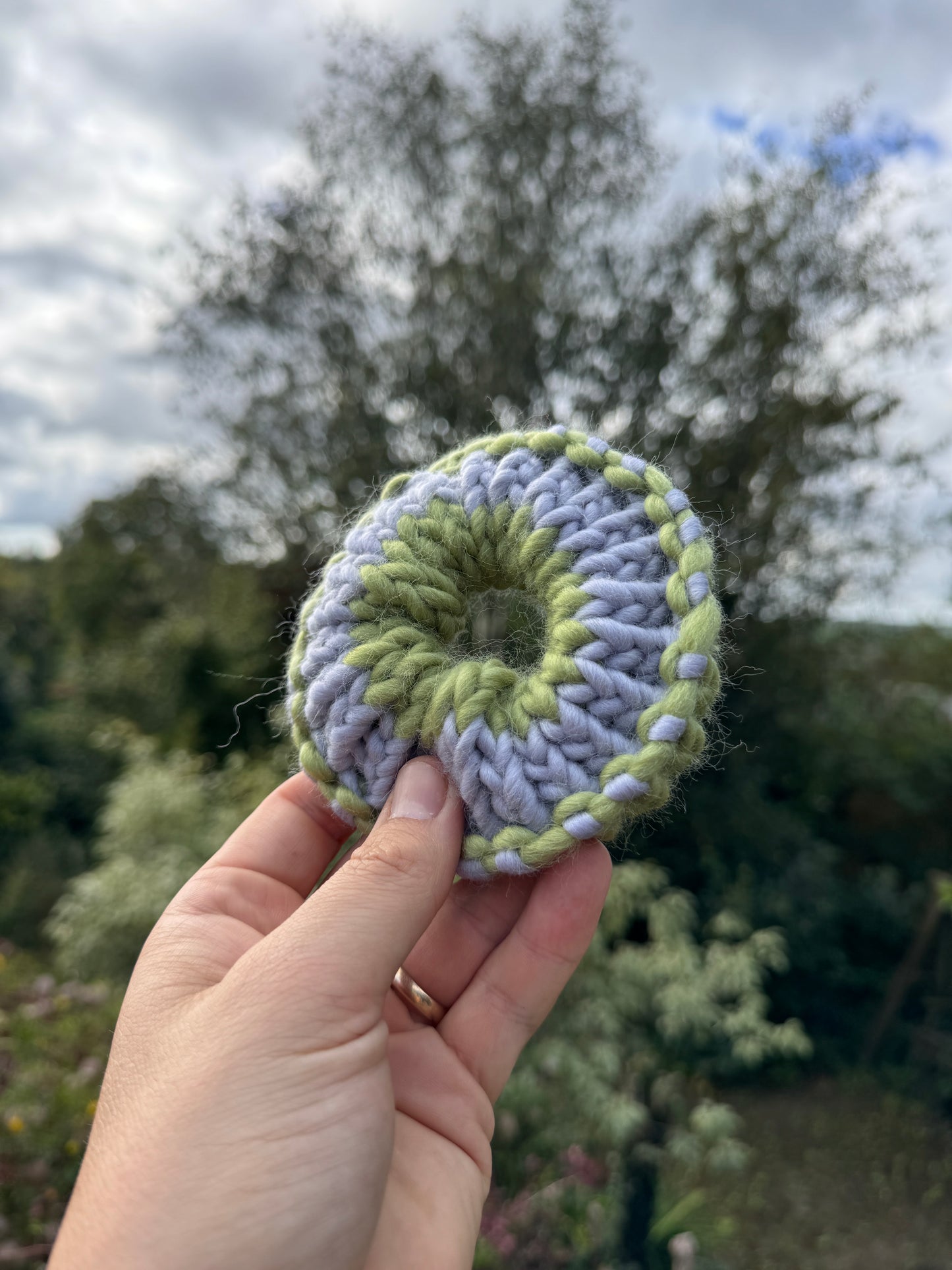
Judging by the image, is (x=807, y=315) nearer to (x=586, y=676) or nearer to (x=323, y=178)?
(x=323, y=178)

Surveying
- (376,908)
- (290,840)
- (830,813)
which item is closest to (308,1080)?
(376,908)

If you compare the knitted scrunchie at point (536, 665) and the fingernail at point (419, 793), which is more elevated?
the knitted scrunchie at point (536, 665)

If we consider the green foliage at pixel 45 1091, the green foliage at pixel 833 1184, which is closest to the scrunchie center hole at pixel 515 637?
the green foliage at pixel 45 1091

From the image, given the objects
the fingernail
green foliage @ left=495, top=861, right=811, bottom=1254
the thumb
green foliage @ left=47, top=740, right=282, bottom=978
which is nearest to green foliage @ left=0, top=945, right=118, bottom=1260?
green foliage @ left=47, top=740, right=282, bottom=978

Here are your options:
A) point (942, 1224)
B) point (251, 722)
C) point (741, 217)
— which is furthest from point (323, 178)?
point (942, 1224)

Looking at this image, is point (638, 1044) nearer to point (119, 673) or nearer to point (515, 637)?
point (515, 637)

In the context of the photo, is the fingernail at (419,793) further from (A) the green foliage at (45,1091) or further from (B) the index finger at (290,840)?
(A) the green foliage at (45,1091)
